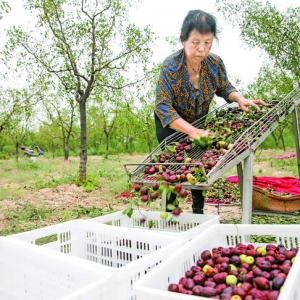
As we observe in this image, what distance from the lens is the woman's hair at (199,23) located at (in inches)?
94.7

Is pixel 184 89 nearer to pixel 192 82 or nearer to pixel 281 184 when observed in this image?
pixel 192 82

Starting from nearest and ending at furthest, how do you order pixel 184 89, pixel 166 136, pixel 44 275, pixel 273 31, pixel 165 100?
1. pixel 44 275
2. pixel 165 100
3. pixel 184 89
4. pixel 166 136
5. pixel 273 31

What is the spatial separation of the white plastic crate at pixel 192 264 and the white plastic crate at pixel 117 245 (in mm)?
115

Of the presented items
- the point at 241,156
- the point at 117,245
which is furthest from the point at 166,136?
the point at 117,245

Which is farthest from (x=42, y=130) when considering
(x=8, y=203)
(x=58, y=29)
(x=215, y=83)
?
(x=215, y=83)

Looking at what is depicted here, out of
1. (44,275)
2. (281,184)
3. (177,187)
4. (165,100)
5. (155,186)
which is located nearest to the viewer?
(44,275)

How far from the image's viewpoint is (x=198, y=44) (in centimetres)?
246

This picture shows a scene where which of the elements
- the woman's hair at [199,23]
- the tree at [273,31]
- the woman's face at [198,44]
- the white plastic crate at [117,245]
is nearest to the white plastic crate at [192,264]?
the white plastic crate at [117,245]

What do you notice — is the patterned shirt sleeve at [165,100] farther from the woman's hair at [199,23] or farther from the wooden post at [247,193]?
the wooden post at [247,193]

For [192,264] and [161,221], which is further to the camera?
[161,221]

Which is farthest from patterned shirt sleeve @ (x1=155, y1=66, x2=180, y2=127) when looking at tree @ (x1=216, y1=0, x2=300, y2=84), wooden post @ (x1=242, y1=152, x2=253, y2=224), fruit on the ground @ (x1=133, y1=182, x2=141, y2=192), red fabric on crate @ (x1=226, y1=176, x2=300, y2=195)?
tree @ (x1=216, y1=0, x2=300, y2=84)

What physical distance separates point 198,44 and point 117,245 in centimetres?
152

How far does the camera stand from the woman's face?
243cm

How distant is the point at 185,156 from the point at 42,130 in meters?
28.1
